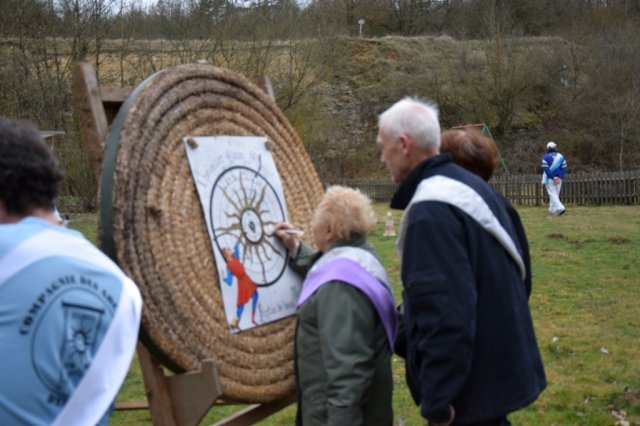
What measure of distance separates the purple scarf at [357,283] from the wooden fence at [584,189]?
69.8 feet

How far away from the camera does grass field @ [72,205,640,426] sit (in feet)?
17.4

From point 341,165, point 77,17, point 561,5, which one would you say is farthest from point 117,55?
point 561,5

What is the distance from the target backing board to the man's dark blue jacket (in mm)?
777

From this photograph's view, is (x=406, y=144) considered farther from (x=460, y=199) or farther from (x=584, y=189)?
(x=584, y=189)

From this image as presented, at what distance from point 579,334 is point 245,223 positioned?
504 cm

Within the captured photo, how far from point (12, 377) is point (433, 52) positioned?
125ft

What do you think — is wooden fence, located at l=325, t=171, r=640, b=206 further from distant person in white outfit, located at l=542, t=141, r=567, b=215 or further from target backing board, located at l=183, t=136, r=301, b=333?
target backing board, located at l=183, t=136, r=301, b=333

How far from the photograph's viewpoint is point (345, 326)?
9.03ft

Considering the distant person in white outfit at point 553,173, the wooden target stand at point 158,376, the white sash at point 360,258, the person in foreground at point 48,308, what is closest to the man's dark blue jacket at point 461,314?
the white sash at point 360,258

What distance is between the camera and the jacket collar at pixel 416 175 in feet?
8.59

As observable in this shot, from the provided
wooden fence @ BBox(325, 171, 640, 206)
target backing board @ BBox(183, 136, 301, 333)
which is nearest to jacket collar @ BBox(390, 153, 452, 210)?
target backing board @ BBox(183, 136, 301, 333)

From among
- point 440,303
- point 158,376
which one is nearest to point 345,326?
point 440,303

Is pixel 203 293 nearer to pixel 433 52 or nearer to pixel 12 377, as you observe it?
pixel 12 377

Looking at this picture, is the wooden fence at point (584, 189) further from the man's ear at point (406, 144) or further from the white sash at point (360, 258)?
the man's ear at point (406, 144)
